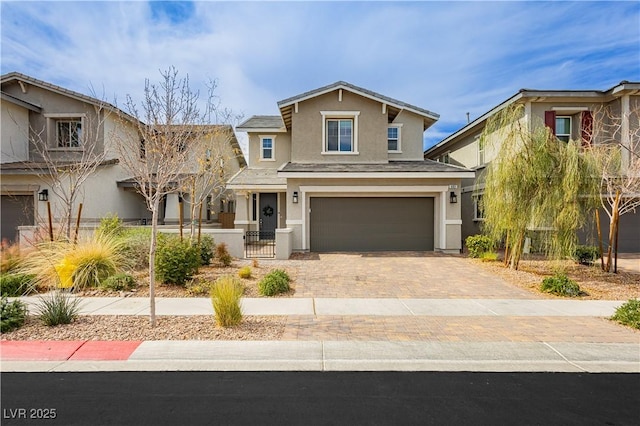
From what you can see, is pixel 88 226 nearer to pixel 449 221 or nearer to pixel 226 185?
pixel 226 185

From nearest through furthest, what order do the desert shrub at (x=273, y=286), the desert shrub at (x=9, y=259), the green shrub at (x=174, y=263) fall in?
the desert shrub at (x=273, y=286) → the green shrub at (x=174, y=263) → the desert shrub at (x=9, y=259)

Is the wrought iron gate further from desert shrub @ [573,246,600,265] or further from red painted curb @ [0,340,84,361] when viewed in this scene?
desert shrub @ [573,246,600,265]

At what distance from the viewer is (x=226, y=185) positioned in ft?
55.7

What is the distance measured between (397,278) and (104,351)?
304 inches

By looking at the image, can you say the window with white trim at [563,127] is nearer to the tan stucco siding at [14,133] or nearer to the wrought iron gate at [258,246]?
the wrought iron gate at [258,246]

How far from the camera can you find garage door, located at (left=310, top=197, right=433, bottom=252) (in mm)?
15477

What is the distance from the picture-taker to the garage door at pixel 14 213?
16.0 m

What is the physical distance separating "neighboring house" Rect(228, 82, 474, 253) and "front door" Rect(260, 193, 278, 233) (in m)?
1.46

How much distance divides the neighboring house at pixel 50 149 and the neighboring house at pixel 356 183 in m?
3.92

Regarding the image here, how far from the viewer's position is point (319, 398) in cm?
394

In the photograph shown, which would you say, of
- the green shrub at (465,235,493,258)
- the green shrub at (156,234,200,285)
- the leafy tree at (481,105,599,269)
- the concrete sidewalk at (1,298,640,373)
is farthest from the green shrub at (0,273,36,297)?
the green shrub at (465,235,493,258)

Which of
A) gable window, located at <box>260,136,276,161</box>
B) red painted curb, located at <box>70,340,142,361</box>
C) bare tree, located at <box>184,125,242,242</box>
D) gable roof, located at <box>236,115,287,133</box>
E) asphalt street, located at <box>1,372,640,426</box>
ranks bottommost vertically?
asphalt street, located at <box>1,372,640,426</box>

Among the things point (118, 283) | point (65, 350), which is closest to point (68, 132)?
point (118, 283)

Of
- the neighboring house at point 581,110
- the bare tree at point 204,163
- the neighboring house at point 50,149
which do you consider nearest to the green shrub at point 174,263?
the bare tree at point 204,163
